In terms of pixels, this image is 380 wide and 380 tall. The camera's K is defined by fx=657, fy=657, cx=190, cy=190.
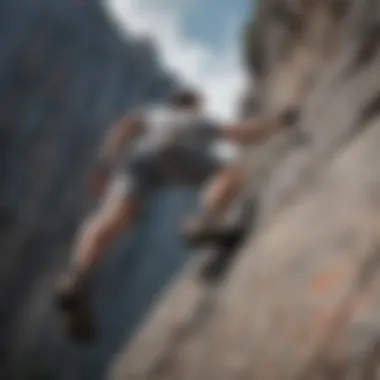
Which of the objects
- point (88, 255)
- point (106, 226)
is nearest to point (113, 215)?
point (106, 226)

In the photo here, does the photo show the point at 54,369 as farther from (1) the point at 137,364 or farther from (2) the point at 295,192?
(2) the point at 295,192

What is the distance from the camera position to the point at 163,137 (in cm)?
448

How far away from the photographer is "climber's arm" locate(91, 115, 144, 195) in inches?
177

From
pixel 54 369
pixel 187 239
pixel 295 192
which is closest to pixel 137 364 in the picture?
pixel 187 239

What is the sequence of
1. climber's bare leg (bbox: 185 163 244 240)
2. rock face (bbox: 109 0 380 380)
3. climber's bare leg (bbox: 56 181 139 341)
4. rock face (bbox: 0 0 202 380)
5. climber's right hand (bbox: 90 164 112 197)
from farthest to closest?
rock face (bbox: 0 0 202 380) → climber's right hand (bbox: 90 164 112 197) → climber's bare leg (bbox: 185 163 244 240) → climber's bare leg (bbox: 56 181 139 341) → rock face (bbox: 109 0 380 380)

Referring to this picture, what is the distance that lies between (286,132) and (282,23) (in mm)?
2806

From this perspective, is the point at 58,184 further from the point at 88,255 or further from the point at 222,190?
the point at 222,190

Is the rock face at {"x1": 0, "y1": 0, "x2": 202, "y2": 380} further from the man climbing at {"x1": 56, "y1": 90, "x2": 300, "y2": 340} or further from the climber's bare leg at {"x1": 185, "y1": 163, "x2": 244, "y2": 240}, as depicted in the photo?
the climber's bare leg at {"x1": 185, "y1": 163, "x2": 244, "y2": 240}

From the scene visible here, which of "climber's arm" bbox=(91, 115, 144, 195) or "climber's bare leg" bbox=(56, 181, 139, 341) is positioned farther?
"climber's arm" bbox=(91, 115, 144, 195)

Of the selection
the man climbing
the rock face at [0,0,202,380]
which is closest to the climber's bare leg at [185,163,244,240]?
the man climbing

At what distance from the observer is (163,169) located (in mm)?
4570

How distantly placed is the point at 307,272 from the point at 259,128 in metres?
2.12

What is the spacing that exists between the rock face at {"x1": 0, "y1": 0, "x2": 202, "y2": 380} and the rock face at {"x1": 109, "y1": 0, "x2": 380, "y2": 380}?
10052mm

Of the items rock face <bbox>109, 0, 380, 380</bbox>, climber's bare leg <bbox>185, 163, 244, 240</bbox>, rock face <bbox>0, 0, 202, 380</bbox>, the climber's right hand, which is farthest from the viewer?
rock face <bbox>0, 0, 202, 380</bbox>
